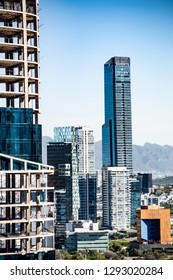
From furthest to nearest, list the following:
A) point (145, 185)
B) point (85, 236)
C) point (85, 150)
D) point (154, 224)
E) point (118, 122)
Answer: point (118, 122) < point (145, 185) < point (154, 224) < point (85, 150) < point (85, 236)

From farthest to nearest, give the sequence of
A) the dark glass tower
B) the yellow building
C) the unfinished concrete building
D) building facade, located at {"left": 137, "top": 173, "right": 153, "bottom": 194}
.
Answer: the dark glass tower, building facade, located at {"left": 137, "top": 173, "right": 153, "bottom": 194}, the yellow building, the unfinished concrete building

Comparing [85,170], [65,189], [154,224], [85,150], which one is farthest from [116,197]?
[85,150]

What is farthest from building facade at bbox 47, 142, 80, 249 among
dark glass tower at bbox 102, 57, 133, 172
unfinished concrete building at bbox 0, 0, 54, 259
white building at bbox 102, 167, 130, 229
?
unfinished concrete building at bbox 0, 0, 54, 259

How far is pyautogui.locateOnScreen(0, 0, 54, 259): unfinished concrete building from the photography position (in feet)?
19.0

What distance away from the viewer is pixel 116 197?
16.8 metres

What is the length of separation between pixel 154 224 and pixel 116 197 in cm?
270

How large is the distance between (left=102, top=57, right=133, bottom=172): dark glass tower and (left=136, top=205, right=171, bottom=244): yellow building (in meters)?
2.43

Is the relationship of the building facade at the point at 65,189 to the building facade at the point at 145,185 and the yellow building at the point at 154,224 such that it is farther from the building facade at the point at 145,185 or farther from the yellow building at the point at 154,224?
the building facade at the point at 145,185

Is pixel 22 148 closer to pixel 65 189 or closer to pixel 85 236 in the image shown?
pixel 85 236

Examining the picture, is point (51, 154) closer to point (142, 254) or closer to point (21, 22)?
point (142, 254)

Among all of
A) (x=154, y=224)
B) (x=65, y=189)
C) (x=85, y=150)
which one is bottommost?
(x=154, y=224)

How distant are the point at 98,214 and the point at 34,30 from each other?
10343 mm

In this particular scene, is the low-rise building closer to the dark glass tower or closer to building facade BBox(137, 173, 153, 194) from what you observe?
building facade BBox(137, 173, 153, 194)
